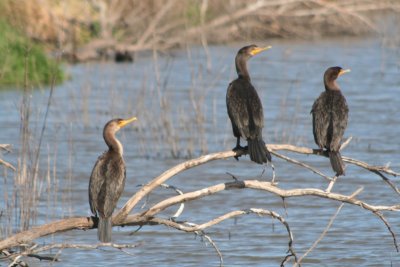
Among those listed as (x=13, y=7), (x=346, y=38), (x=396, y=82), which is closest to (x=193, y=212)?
(x=396, y=82)

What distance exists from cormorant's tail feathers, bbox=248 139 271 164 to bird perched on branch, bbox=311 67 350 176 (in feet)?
1.62

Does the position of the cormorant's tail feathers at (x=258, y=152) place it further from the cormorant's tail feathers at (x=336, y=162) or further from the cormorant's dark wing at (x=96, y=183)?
the cormorant's dark wing at (x=96, y=183)

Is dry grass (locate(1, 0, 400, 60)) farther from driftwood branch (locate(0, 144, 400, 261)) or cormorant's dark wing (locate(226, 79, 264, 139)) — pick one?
driftwood branch (locate(0, 144, 400, 261))

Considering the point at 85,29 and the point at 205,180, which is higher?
the point at 85,29

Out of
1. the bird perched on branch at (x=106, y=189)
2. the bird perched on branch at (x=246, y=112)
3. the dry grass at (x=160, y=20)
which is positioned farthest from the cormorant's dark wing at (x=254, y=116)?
the dry grass at (x=160, y=20)

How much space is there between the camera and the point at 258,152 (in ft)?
23.0

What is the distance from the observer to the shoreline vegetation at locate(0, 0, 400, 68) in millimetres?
21734

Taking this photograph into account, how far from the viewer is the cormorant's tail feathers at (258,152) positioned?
6.94 metres

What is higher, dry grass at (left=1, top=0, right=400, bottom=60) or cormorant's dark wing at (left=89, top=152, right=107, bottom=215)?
dry grass at (left=1, top=0, right=400, bottom=60)

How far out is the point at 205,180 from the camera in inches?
497

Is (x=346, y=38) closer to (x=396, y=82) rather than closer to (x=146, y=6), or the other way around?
(x=146, y=6)

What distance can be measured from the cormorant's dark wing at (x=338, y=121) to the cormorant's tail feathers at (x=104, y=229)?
1.66 m

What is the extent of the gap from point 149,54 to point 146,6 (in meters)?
1.10

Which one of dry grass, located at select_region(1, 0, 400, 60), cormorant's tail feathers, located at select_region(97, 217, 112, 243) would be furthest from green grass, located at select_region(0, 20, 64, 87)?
cormorant's tail feathers, located at select_region(97, 217, 112, 243)
